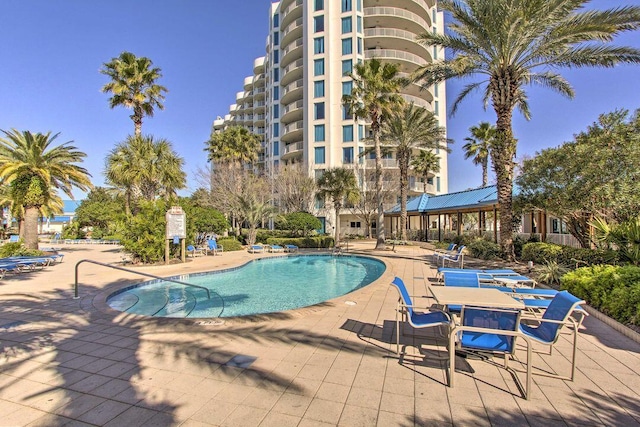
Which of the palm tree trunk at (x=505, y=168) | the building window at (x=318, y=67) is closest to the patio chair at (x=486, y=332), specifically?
the palm tree trunk at (x=505, y=168)

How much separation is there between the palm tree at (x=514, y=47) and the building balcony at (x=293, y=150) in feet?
91.4

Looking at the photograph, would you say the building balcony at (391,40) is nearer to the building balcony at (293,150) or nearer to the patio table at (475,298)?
the building balcony at (293,150)

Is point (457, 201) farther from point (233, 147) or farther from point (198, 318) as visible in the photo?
point (233, 147)

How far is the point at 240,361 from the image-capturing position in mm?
4043

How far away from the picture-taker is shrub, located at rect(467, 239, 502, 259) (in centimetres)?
1449

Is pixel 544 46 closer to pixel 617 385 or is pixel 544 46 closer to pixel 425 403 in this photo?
pixel 617 385

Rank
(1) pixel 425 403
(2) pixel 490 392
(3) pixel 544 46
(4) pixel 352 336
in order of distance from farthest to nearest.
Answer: (3) pixel 544 46 → (4) pixel 352 336 → (2) pixel 490 392 → (1) pixel 425 403

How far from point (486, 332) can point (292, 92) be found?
4332 cm

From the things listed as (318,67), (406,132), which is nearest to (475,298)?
(406,132)

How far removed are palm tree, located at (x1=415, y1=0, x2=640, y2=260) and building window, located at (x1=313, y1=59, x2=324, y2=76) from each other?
26599 millimetres

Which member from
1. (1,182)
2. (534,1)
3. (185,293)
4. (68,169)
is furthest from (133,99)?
(534,1)

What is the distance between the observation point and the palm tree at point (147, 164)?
20.5 metres

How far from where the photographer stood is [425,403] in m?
3.09

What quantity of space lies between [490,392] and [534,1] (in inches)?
494
